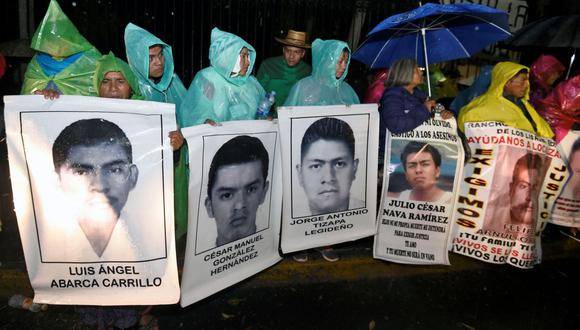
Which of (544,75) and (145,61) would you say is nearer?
(145,61)

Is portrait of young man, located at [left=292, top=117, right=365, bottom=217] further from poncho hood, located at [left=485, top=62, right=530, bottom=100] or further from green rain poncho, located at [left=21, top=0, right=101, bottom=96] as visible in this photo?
green rain poncho, located at [left=21, top=0, right=101, bottom=96]

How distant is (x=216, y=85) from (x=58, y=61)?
1.33 m

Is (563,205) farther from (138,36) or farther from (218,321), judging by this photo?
(138,36)

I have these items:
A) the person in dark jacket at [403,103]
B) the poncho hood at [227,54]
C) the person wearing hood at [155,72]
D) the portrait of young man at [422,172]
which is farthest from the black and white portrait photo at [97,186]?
the portrait of young man at [422,172]

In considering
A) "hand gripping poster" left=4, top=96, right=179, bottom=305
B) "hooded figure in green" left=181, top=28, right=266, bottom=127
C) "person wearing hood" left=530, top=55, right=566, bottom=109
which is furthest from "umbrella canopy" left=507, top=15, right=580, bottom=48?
"hand gripping poster" left=4, top=96, right=179, bottom=305

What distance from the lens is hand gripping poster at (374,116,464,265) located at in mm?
3791

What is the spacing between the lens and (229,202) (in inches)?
121

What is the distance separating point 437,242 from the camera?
3.90m

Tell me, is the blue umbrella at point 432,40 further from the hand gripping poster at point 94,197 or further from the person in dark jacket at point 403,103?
the hand gripping poster at point 94,197

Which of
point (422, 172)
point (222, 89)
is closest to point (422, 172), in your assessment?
point (422, 172)

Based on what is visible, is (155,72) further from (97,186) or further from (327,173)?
(327,173)

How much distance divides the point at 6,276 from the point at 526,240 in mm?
4313

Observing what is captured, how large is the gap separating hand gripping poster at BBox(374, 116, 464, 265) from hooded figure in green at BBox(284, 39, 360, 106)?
2.15 ft

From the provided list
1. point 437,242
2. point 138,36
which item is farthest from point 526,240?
point 138,36
